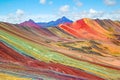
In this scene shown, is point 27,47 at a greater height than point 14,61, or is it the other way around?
point 27,47

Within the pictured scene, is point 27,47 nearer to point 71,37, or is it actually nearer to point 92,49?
point 92,49

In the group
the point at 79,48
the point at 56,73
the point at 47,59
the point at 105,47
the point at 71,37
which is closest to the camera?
the point at 56,73

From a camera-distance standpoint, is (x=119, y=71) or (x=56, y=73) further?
(x=119, y=71)

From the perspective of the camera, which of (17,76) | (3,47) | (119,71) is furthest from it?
(119,71)

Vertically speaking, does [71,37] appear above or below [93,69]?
above

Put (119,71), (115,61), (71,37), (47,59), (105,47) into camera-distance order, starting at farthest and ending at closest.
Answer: (71,37), (105,47), (115,61), (119,71), (47,59)

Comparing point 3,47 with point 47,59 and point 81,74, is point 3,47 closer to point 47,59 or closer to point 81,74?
point 47,59

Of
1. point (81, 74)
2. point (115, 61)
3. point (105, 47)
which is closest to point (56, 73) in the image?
point (81, 74)

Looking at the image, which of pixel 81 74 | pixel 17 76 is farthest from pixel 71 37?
pixel 17 76

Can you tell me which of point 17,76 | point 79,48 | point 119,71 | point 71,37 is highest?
point 71,37
